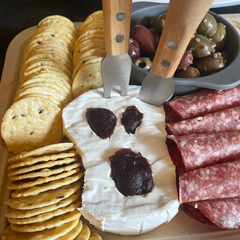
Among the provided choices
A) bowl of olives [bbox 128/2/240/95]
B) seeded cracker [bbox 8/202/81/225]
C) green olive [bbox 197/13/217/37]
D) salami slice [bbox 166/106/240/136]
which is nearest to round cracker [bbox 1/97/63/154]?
seeded cracker [bbox 8/202/81/225]

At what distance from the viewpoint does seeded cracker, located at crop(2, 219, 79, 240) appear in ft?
2.77

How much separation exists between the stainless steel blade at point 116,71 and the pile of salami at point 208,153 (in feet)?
0.92

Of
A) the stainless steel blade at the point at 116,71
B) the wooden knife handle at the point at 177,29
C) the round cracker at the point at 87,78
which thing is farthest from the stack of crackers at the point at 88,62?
the wooden knife handle at the point at 177,29

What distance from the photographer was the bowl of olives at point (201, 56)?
114 centimetres

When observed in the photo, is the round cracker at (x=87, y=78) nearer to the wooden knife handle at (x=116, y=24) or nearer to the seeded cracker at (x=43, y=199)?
the wooden knife handle at (x=116, y=24)

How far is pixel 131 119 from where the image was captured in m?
1.07

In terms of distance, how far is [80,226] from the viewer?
93 cm

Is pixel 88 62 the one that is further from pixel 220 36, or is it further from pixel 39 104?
pixel 220 36

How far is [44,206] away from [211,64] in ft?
3.68

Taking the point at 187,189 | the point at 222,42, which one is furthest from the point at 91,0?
the point at 187,189

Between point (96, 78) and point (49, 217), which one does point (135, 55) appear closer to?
point (96, 78)

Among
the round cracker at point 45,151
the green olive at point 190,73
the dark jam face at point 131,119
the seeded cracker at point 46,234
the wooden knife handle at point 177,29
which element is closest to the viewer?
the wooden knife handle at point 177,29

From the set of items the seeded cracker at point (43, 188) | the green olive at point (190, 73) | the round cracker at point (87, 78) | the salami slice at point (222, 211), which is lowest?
the salami slice at point (222, 211)

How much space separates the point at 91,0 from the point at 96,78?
5.68 ft
